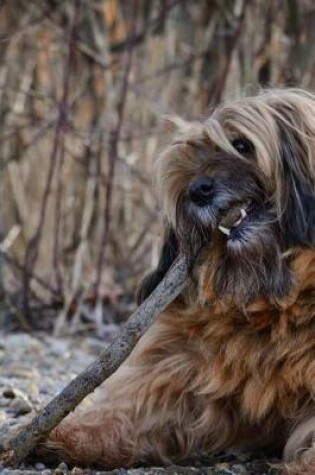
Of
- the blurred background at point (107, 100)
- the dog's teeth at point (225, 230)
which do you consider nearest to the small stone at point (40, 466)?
the dog's teeth at point (225, 230)

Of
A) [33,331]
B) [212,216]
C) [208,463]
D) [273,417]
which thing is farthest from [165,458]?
[33,331]

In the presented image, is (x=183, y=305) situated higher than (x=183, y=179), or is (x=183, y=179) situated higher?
(x=183, y=179)

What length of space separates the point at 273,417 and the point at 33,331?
10.5 ft

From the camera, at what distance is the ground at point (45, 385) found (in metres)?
3.77

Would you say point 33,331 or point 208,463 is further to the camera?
point 33,331

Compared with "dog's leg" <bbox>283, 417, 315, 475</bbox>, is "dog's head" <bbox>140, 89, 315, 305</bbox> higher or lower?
higher

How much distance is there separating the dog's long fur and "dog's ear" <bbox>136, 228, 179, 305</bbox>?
11 mm

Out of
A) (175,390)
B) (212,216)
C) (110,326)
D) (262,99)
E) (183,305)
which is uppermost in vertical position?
(262,99)

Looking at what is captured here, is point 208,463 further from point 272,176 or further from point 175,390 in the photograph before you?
point 272,176

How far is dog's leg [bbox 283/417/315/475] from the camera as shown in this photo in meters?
3.63

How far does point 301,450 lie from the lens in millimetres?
3779

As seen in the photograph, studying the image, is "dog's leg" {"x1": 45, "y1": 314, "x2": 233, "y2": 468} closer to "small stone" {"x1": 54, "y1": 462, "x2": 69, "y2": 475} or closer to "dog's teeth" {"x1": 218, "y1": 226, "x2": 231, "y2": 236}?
"small stone" {"x1": 54, "y1": 462, "x2": 69, "y2": 475}

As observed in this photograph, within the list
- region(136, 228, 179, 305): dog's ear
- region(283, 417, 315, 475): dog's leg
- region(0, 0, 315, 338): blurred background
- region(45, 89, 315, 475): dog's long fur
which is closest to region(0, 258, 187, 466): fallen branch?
region(45, 89, 315, 475): dog's long fur

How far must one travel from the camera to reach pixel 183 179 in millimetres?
4078
